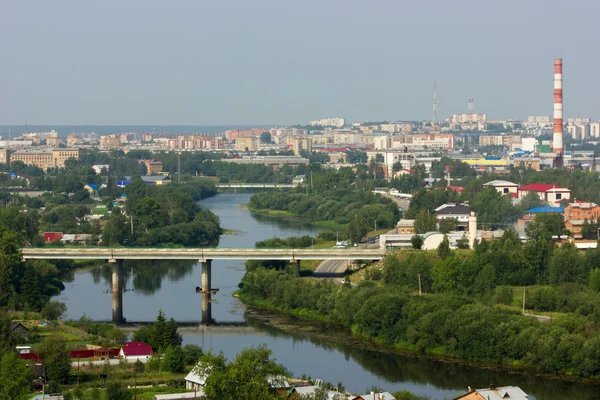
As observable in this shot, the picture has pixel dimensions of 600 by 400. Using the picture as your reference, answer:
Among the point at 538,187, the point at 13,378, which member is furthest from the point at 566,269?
the point at 538,187

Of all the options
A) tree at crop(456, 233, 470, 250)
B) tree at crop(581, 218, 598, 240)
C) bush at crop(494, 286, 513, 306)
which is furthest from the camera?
tree at crop(581, 218, 598, 240)

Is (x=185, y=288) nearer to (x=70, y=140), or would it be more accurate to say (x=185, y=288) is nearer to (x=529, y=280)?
(x=529, y=280)

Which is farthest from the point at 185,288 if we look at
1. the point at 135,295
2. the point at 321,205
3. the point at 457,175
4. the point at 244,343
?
the point at 457,175

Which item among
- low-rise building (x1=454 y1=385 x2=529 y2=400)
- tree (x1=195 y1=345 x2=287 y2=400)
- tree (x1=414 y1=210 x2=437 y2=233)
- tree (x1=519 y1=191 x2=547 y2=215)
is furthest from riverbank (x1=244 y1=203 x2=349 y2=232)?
tree (x1=195 y1=345 x2=287 y2=400)

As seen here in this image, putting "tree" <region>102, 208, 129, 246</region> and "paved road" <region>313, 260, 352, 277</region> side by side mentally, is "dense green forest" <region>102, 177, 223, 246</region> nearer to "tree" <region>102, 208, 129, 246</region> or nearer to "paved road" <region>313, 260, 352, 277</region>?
"tree" <region>102, 208, 129, 246</region>

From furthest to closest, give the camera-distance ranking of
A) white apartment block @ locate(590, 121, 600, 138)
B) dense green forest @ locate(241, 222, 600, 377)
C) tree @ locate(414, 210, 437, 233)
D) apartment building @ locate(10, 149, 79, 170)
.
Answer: white apartment block @ locate(590, 121, 600, 138) < apartment building @ locate(10, 149, 79, 170) < tree @ locate(414, 210, 437, 233) < dense green forest @ locate(241, 222, 600, 377)
